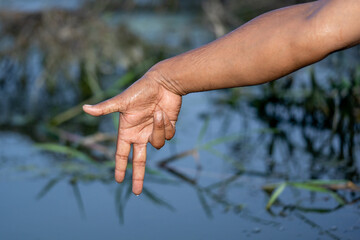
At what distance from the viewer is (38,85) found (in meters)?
4.36

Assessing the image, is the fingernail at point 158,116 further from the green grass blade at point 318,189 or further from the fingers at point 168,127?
the green grass blade at point 318,189

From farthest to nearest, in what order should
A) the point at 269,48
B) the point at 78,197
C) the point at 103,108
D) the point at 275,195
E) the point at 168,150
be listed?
the point at 168,150 → the point at 78,197 → the point at 275,195 → the point at 103,108 → the point at 269,48

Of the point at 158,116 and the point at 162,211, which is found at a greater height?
the point at 158,116

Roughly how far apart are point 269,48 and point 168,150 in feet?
5.58

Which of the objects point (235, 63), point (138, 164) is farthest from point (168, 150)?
point (235, 63)

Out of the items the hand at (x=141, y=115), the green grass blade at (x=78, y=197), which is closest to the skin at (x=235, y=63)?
the hand at (x=141, y=115)

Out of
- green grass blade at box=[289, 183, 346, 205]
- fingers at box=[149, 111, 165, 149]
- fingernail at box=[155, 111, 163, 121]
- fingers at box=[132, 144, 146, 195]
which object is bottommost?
green grass blade at box=[289, 183, 346, 205]

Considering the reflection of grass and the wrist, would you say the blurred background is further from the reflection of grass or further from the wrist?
the wrist

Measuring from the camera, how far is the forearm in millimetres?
1477

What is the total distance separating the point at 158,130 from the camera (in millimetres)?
1771

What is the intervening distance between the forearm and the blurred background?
2.53 feet

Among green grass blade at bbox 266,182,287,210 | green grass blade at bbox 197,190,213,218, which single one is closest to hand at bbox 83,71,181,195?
green grass blade at bbox 197,190,213,218

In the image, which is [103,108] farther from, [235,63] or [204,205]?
[204,205]

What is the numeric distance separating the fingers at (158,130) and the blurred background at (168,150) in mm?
554
